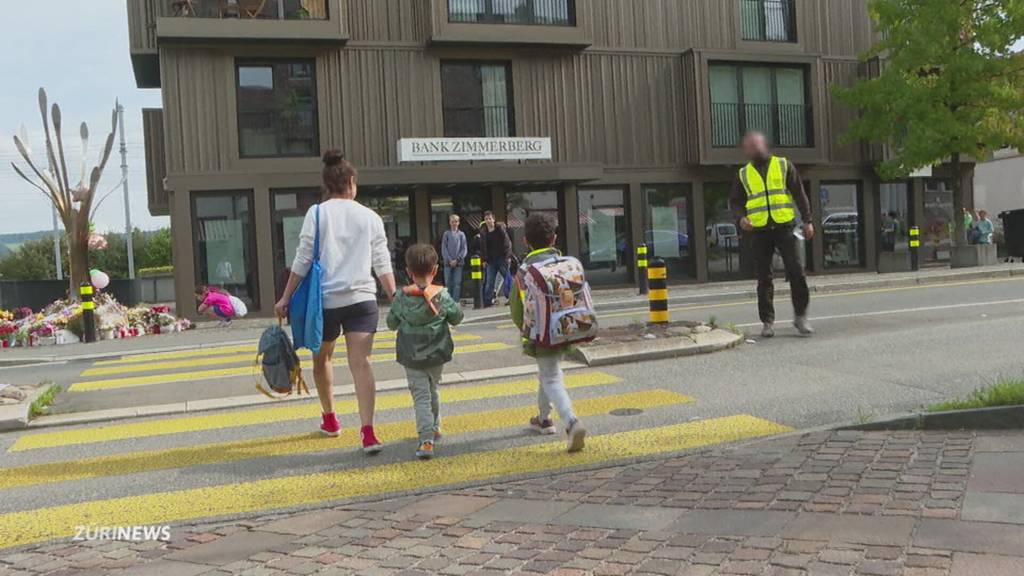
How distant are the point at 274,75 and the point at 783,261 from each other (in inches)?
515


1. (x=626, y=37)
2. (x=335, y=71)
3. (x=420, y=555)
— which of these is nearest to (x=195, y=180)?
(x=335, y=71)

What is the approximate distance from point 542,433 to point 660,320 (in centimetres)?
411

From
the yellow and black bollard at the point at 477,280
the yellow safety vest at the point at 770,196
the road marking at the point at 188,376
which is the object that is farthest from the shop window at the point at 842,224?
the road marking at the point at 188,376

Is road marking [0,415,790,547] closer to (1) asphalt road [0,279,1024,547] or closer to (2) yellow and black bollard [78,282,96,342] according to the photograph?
(1) asphalt road [0,279,1024,547]

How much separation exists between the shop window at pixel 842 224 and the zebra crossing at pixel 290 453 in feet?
58.6

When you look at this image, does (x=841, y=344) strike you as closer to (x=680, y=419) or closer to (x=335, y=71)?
(x=680, y=419)

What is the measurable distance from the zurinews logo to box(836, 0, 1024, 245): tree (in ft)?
68.2

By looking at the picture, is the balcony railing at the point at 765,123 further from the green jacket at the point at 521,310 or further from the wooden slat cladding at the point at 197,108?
the green jacket at the point at 521,310

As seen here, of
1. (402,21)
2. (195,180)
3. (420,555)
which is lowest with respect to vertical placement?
(420,555)

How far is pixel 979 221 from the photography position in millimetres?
24047

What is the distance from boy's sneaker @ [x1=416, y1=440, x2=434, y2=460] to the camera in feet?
17.1

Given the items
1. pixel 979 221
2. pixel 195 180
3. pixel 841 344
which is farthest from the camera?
pixel 979 221

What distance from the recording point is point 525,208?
2039cm

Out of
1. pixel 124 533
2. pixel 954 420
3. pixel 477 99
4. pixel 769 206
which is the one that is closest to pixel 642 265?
pixel 477 99
